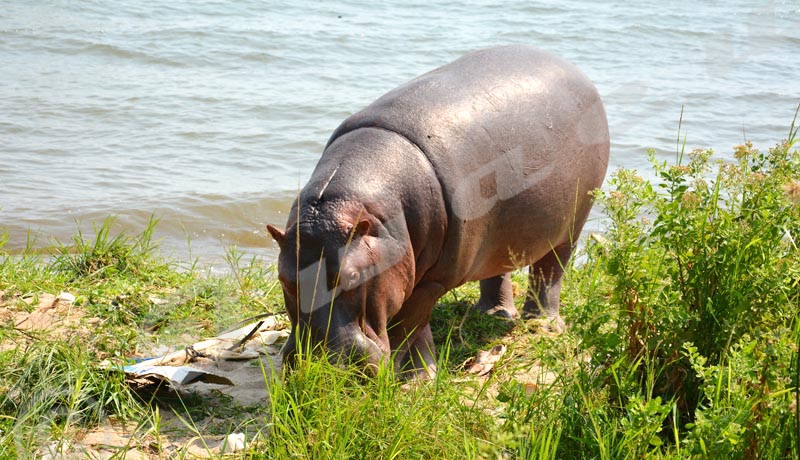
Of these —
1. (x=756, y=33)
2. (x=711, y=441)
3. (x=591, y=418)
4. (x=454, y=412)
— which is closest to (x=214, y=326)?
(x=454, y=412)

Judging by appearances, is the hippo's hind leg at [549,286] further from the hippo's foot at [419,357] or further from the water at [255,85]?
the water at [255,85]

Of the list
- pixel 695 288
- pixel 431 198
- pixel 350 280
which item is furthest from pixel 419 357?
pixel 695 288

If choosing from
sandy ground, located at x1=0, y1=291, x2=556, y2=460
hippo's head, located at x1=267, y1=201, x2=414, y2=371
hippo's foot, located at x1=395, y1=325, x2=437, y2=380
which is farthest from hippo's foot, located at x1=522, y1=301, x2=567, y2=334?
hippo's head, located at x1=267, y1=201, x2=414, y2=371

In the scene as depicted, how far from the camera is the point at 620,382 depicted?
3.01 meters

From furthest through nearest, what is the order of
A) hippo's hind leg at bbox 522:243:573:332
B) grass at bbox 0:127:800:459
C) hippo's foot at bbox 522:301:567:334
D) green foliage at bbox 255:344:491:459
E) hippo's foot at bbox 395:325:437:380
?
hippo's hind leg at bbox 522:243:573:332 → hippo's foot at bbox 522:301:567:334 → hippo's foot at bbox 395:325:437:380 → green foliage at bbox 255:344:491:459 → grass at bbox 0:127:800:459

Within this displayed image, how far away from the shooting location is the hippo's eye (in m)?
3.33

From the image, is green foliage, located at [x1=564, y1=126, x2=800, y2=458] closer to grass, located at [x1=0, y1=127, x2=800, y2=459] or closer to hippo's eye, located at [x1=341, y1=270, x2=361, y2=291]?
grass, located at [x1=0, y1=127, x2=800, y2=459]

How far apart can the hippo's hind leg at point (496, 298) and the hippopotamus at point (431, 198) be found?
0.54 ft

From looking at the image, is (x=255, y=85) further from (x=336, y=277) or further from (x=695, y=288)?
(x=695, y=288)

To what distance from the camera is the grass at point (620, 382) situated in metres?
2.71

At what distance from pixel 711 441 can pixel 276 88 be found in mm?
9706

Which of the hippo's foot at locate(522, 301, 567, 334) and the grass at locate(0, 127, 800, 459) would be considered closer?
the grass at locate(0, 127, 800, 459)

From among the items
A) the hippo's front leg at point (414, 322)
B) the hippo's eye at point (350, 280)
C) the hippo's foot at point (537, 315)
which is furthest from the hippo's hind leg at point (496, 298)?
the hippo's eye at point (350, 280)

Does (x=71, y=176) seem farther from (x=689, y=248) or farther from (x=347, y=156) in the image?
(x=689, y=248)
